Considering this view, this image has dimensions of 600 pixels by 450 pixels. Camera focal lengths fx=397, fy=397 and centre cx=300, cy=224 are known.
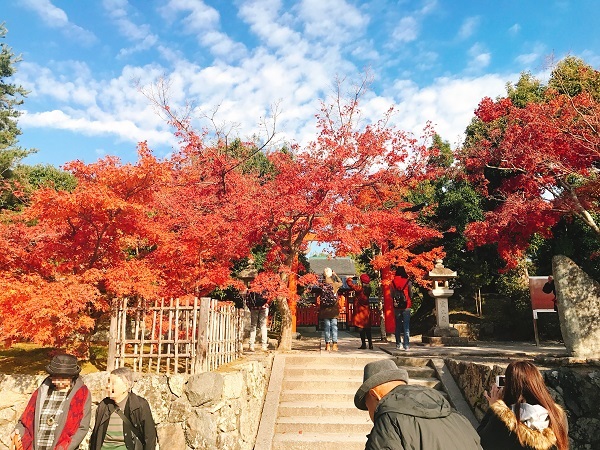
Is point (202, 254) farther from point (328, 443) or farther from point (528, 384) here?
point (528, 384)

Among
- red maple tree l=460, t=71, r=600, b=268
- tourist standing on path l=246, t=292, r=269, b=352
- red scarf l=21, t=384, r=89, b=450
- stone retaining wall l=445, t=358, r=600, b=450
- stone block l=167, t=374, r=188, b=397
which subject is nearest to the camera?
red scarf l=21, t=384, r=89, b=450

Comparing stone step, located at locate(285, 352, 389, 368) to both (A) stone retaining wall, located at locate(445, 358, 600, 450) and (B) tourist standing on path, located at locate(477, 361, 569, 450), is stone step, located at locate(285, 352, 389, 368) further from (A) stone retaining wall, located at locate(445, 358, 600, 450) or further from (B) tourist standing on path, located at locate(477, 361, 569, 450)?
(B) tourist standing on path, located at locate(477, 361, 569, 450)

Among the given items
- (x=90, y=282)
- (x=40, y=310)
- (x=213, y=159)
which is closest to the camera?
(x=40, y=310)

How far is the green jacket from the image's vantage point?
1727mm

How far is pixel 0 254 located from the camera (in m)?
6.94

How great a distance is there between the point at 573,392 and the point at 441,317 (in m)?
7.12

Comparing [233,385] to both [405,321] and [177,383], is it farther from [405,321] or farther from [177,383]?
[405,321]

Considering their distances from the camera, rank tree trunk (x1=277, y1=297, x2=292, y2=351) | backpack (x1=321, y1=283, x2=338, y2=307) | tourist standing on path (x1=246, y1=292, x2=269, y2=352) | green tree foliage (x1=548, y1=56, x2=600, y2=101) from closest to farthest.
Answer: backpack (x1=321, y1=283, x2=338, y2=307) < tree trunk (x1=277, y1=297, x2=292, y2=351) < tourist standing on path (x1=246, y1=292, x2=269, y2=352) < green tree foliage (x1=548, y1=56, x2=600, y2=101)

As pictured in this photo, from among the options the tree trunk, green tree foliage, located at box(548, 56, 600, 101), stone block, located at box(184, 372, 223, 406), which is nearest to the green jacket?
stone block, located at box(184, 372, 223, 406)

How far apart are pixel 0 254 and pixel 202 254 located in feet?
12.2

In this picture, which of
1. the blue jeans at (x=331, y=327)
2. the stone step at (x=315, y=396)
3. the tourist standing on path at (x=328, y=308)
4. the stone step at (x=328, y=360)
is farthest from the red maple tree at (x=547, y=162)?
the stone step at (x=315, y=396)

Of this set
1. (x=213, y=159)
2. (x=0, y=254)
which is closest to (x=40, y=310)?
(x=0, y=254)

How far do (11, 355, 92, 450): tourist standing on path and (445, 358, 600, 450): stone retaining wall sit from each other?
5.46 m

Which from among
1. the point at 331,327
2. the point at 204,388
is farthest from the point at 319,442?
the point at 331,327
